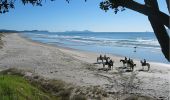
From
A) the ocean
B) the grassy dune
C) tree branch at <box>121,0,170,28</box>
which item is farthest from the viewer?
the ocean

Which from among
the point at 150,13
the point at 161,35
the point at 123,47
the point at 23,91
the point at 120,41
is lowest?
the point at 120,41

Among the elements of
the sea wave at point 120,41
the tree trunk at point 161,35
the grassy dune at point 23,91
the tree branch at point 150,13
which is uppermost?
the tree branch at point 150,13

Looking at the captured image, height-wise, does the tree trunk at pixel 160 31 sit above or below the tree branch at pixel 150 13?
below

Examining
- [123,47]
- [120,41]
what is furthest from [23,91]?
[120,41]

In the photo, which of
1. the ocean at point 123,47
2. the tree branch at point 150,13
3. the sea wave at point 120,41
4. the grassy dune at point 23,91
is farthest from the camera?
Result: the sea wave at point 120,41

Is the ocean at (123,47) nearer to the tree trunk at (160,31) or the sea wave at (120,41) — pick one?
the sea wave at (120,41)

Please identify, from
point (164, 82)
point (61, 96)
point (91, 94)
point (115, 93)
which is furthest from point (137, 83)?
point (61, 96)

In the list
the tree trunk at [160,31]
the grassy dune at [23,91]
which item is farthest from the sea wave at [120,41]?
the tree trunk at [160,31]

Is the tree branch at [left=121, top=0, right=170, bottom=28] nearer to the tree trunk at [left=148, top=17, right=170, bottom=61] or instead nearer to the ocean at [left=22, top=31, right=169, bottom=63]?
the tree trunk at [left=148, top=17, right=170, bottom=61]

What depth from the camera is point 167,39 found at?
16.7 ft

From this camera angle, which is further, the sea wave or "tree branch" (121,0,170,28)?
the sea wave

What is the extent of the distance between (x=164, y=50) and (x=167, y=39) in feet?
0.53

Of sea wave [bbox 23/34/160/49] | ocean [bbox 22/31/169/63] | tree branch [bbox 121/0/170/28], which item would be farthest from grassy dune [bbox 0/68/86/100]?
sea wave [bbox 23/34/160/49]

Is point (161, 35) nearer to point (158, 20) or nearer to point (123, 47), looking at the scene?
point (158, 20)
